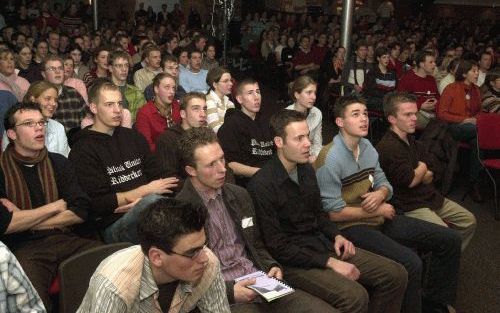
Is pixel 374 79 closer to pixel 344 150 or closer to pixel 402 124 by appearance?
pixel 402 124

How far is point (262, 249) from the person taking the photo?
2482 millimetres

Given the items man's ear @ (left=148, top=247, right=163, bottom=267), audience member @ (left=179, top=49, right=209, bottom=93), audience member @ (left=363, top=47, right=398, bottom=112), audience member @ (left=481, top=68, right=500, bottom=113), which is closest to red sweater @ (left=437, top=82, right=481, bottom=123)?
audience member @ (left=481, top=68, right=500, bottom=113)

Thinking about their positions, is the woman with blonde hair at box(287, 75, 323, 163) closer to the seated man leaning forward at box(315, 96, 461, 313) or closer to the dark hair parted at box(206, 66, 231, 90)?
the dark hair parted at box(206, 66, 231, 90)

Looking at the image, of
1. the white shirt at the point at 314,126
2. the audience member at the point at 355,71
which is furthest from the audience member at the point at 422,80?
the white shirt at the point at 314,126

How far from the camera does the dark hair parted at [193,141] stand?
7.91ft

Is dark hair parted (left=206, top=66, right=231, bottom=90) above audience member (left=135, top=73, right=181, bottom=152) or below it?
above

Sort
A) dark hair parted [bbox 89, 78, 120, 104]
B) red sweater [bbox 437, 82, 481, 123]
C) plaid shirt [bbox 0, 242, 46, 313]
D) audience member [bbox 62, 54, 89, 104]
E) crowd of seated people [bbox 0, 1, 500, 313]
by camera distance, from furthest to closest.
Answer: red sweater [bbox 437, 82, 481, 123], audience member [bbox 62, 54, 89, 104], dark hair parted [bbox 89, 78, 120, 104], crowd of seated people [bbox 0, 1, 500, 313], plaid shirt [bbox 0, 242, 46, 313]

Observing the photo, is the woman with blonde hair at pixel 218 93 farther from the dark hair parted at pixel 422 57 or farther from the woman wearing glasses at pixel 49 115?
the dark hair parted at pixel 422 57

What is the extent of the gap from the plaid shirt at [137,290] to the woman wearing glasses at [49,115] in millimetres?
1888

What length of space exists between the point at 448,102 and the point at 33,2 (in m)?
10.8

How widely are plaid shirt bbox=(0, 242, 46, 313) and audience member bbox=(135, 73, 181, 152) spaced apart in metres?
2.29

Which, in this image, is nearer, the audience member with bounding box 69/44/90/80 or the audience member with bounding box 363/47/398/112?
the audience member with bounding box 69/44/90/80

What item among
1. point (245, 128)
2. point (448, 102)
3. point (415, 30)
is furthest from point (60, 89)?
point (415, 30)

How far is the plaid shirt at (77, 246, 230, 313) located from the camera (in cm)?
155
